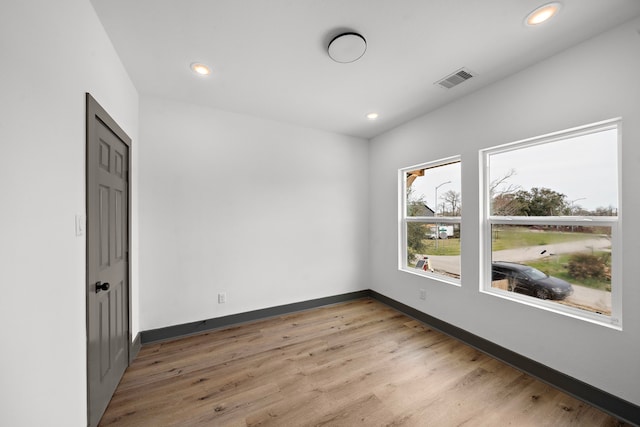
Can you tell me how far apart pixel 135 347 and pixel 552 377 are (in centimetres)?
375

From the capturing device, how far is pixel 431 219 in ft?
10.3

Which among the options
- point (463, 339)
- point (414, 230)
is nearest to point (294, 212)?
point (414, 230)

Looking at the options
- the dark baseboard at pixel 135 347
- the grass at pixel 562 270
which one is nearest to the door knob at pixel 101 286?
the dark baseboard at pixel 135 347

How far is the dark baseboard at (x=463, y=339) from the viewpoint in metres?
1.66

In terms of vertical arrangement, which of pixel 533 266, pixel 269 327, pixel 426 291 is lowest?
pixel 269 327

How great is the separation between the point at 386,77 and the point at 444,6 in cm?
78

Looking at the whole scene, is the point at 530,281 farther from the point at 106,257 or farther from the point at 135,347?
the point at 135,347

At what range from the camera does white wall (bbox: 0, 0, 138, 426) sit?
0.85 metres

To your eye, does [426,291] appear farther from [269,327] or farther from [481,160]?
[269,327]

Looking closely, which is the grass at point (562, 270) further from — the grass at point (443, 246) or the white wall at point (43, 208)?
the white wall at point (43, 208)

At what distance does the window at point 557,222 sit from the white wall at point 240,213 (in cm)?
194

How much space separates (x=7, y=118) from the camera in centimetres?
85

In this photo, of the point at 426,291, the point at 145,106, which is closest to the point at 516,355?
the point at 426,291

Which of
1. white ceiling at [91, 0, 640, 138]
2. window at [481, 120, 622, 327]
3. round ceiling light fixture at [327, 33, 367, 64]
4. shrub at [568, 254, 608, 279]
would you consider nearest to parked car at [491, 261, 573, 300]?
window at [481, 120, 622, 327]
